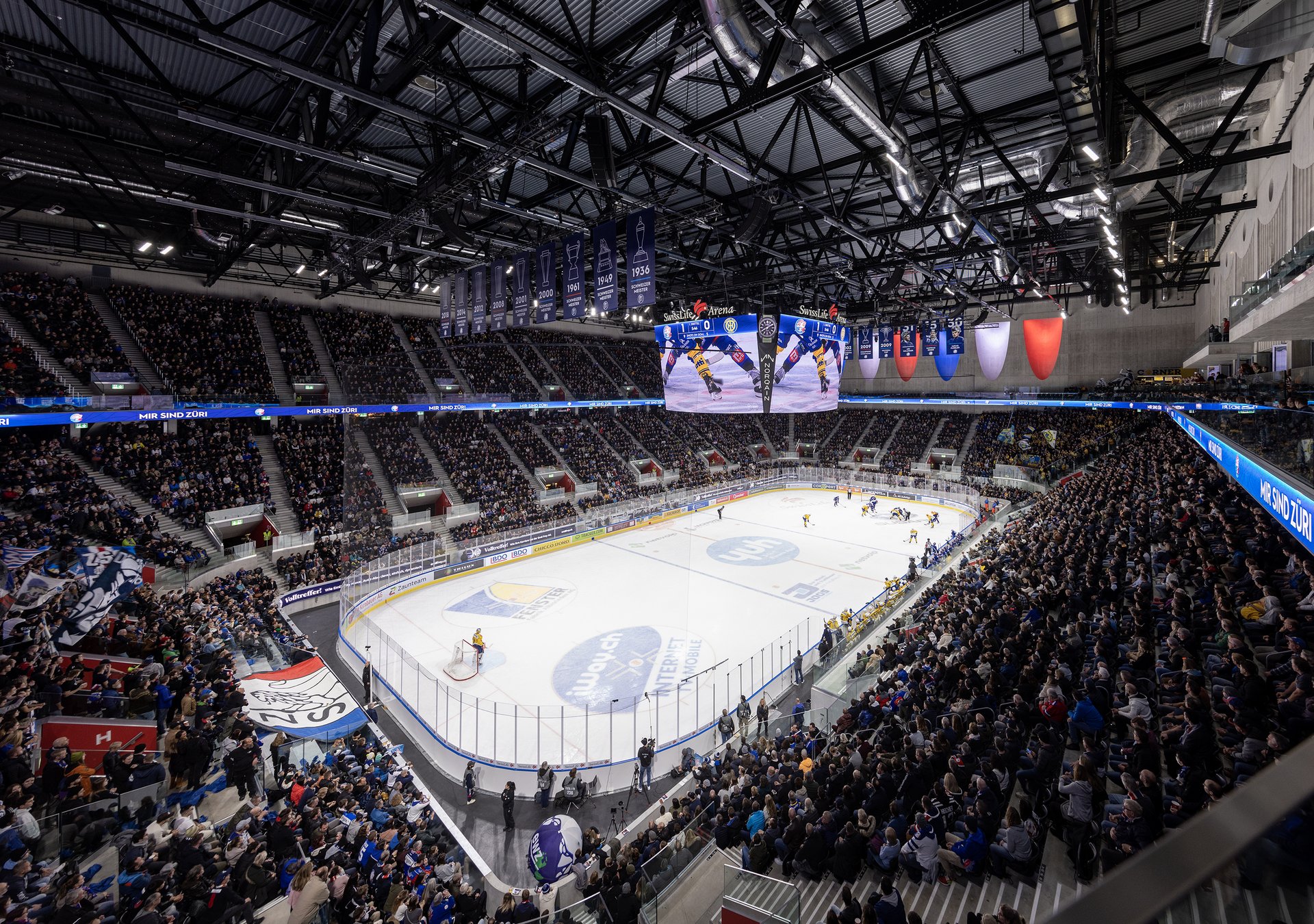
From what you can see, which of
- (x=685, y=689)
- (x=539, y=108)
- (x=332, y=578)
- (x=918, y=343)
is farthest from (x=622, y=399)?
(x=539, y=108)

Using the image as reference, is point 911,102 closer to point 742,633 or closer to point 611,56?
point 611,56

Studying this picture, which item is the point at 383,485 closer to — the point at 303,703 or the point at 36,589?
the point at 303,703

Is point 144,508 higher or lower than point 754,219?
lower

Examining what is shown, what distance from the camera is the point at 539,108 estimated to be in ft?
31.7

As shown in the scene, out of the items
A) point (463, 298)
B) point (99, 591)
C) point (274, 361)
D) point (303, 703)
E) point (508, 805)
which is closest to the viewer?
point (99, 591)

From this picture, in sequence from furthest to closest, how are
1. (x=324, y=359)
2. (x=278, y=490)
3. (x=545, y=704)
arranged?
(x=324, y=359)
(x=278, y=490)
(x=545, y=704)

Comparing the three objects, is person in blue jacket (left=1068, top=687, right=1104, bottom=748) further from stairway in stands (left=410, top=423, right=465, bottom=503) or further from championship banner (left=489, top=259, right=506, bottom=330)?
stairway in stands (left=410, top=423, right=465, bottom=503)

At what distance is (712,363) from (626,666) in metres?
12.4

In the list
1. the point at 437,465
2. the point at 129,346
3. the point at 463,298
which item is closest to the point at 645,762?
the point at 463,298

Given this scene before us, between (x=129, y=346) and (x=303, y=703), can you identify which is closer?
(x=303, y=703)

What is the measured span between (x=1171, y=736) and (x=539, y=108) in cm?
1189

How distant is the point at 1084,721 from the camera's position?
23.8ft

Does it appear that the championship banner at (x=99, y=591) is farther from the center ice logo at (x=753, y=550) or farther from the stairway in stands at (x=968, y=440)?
the stairway in stands at (x=968, y=440)

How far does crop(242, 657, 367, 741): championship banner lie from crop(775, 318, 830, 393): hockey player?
17.6 metres
